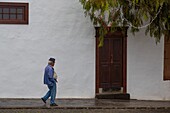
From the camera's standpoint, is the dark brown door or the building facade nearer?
the building facade

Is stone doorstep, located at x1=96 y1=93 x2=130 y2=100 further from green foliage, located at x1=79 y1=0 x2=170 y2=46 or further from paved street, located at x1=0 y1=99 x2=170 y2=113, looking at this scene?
green foliage, located at x1=79 y1=0 x2=170 y2=46

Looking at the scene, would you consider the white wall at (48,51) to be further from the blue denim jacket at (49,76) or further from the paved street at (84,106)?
the blue denim jacket at (49,76)

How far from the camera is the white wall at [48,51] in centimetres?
1342

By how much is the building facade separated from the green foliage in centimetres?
68

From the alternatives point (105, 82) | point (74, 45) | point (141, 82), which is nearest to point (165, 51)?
point (141, 82)

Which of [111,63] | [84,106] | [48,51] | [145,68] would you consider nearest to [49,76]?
[84,106]

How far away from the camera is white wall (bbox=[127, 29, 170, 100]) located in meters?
14.1

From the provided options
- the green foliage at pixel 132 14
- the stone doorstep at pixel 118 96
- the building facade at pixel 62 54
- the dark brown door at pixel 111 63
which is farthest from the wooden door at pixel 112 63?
the green foliage at pixel 132 14

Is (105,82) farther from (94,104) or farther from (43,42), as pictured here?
(43,42)

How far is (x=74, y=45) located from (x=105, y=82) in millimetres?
1800

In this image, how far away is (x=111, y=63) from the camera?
1403 centimetres

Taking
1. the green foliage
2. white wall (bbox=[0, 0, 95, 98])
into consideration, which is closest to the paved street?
white wall (bbox=[0, 0, 95, 98])

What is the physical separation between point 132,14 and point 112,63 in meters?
2.06

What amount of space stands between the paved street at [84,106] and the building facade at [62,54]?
0.62m
